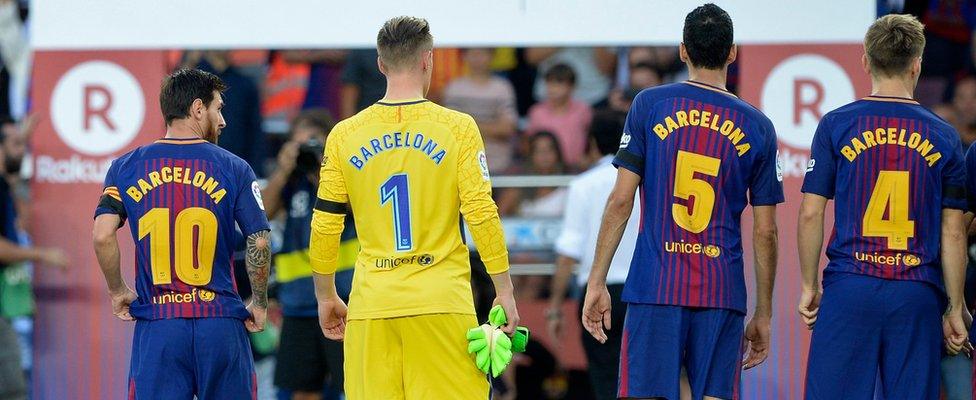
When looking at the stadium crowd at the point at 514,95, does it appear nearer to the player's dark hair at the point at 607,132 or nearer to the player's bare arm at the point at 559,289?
the player's bare arm at the point at 559,289

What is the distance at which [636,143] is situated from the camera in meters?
5.40

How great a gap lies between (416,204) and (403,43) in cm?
65

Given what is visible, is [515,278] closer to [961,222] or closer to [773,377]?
[773,377]

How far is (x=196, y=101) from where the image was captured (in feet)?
18.8

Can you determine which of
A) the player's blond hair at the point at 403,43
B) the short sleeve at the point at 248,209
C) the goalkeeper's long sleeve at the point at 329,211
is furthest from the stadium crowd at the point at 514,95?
the player's blond hair at the point at 403,43

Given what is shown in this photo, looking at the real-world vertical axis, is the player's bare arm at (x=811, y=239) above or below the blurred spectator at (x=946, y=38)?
below

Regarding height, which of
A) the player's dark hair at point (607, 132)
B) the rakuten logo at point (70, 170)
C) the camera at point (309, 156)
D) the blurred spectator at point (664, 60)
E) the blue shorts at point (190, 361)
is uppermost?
the blurred spectator at point (664, 60)

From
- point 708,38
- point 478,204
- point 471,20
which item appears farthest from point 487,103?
point 478,204

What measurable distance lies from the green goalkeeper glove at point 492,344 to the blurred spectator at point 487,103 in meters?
4.96

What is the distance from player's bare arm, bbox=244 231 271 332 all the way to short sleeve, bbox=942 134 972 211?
2.85 m

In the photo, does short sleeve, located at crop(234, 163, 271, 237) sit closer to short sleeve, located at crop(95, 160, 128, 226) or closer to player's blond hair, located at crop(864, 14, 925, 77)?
short sleeve, located at crop(95, 160, 128, 226)

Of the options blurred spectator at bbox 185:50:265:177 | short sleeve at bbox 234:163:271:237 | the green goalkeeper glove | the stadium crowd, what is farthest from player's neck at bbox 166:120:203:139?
blurred spectator at bbox 185:50:265:177

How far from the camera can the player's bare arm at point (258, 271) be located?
5.71 m

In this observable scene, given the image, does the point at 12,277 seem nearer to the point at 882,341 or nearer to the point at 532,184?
the point at 532,184
